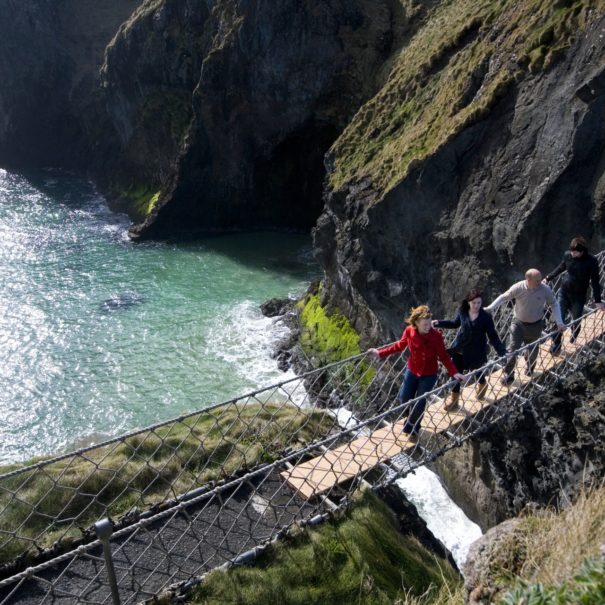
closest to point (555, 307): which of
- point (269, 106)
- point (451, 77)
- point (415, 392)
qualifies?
point (415, 392)

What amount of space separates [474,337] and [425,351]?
0.86 metres

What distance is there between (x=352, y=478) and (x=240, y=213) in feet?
97.6

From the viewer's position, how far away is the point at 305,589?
21.5 feet

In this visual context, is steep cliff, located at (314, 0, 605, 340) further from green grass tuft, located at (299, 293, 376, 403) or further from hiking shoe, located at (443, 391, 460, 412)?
hiking shoe, located at (443, 391, 460, 412)

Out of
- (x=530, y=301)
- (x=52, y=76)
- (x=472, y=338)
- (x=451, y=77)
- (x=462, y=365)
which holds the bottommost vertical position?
(x=52, y=76)

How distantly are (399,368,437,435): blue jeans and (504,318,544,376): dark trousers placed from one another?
4.42 ft

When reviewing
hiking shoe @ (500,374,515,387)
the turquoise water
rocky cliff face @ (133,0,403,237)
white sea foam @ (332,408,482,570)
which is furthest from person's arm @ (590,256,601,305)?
rocky cliff face @ (133,0,403,237)

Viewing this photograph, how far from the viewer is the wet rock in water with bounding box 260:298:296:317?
80.3 feet

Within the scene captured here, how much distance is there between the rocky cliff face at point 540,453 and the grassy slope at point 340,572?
2493mm

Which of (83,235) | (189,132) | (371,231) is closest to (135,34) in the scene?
(189,132)

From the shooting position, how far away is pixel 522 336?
8.67 meters

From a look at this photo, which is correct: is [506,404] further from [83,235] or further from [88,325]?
[83,235]

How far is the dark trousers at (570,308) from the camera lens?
8.85 m

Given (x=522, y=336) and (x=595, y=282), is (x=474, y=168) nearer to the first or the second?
(x=595, y=282)
